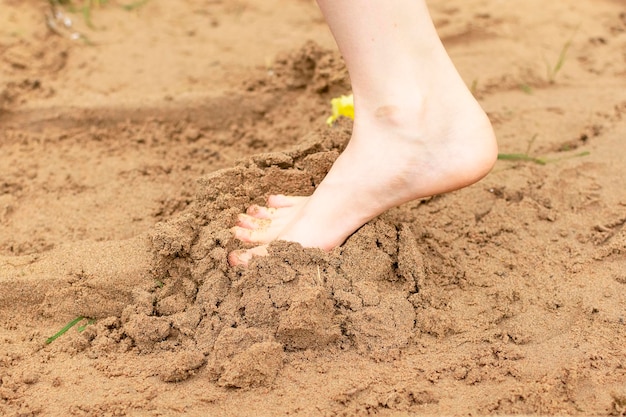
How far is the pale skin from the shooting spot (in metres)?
1.48

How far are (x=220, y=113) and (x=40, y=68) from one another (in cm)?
84

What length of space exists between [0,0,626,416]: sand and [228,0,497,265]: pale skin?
85 mm

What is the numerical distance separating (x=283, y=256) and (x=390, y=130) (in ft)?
1.34

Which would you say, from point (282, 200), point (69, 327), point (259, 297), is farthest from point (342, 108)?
point (69, 327)

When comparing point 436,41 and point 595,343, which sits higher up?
point 436,41

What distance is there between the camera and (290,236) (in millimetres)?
1617

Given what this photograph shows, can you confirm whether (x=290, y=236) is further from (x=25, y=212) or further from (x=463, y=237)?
(x=25, y=212)

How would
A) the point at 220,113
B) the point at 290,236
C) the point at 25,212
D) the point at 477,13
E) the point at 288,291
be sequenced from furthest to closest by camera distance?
1. the point at 477,13
2. the point at 220,113
3. the point at 25,212
4. the point at 290,236
5. the point at 288,291

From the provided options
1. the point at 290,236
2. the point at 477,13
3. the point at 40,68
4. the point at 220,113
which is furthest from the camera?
the point at 477,13

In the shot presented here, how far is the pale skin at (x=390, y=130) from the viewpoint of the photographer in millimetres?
1483

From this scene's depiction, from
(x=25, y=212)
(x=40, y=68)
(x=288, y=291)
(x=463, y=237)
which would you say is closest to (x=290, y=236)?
(x=288, y=291)

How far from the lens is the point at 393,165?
158cm

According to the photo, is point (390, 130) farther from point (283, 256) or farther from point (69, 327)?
point (69, 327)

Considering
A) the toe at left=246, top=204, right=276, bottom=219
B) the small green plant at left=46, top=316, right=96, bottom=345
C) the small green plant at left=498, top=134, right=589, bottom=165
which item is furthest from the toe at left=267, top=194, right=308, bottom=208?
the small green plant at left=498, top=134, right=589, bottom=165
